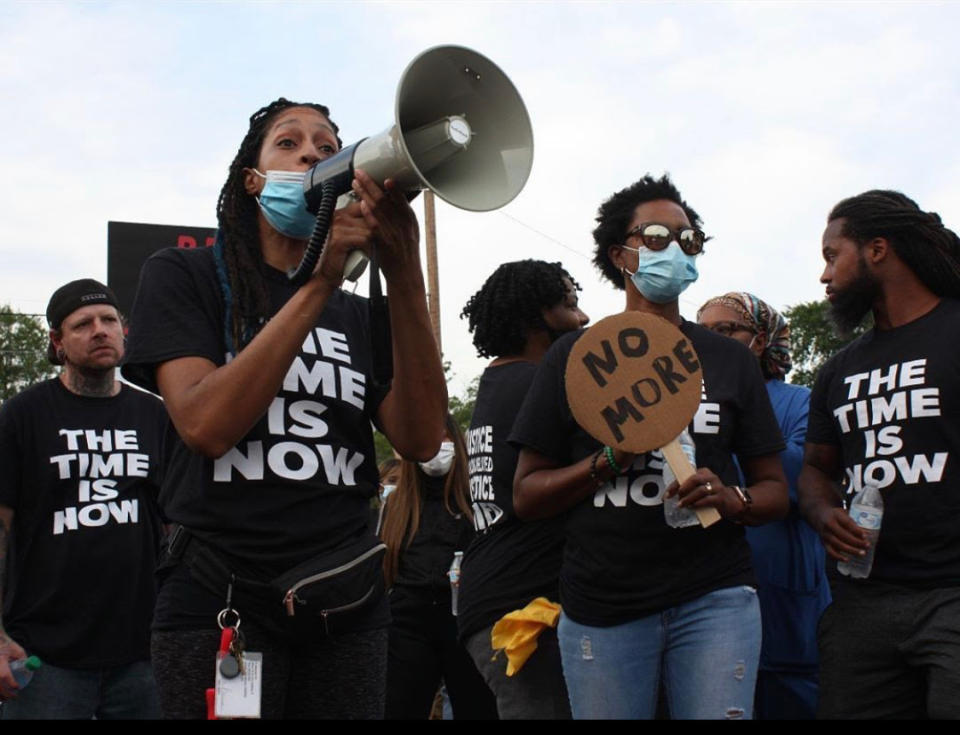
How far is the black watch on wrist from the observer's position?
112 inches

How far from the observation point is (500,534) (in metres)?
3.50

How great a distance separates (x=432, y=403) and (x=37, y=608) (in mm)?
2179

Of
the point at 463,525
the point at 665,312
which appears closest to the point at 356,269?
the point at 665,312

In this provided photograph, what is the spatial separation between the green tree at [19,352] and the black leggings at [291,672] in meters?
48.7

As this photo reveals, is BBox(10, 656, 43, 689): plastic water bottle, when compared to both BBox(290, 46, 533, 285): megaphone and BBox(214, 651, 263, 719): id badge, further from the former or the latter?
BBox(290, 46, 533, 285): megaphone

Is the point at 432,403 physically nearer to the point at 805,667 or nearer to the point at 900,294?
the point at 900,294

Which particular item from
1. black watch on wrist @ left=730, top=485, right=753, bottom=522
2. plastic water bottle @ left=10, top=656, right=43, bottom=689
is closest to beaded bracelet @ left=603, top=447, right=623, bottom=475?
black watch on wrist @ left=730, top=485, right=753, bottom=522

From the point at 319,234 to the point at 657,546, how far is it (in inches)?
51.4

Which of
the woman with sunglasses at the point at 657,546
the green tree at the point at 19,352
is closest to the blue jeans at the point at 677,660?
the woman with sunglasses at the point at 657,546

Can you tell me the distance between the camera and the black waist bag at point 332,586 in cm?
210

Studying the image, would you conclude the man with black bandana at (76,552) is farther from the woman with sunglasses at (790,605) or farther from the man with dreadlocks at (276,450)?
the woman with sunglasses at (790,605)

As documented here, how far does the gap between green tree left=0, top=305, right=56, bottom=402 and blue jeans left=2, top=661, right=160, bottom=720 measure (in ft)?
153

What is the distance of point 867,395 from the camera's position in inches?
127

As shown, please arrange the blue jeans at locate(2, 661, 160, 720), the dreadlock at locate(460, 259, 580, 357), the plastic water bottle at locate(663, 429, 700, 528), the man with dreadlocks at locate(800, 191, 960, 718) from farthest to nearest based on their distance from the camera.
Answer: the dreadlock at locate(460, 259, 580, 357), the blue jeans at locate(2, 661, 160, 720), the man with dreadlocks at locate(800, 191, 960, 718), the plastic water bottle at locate(663, 429, 700, 528)
